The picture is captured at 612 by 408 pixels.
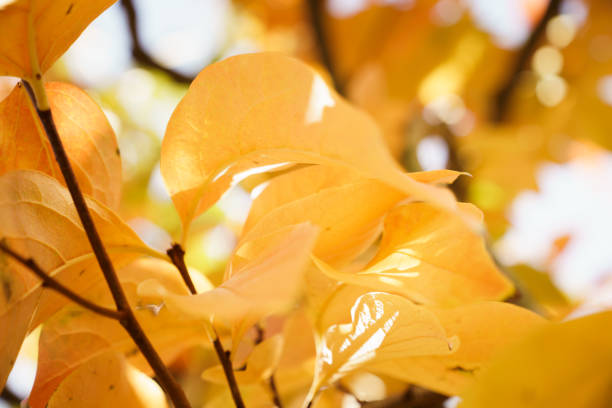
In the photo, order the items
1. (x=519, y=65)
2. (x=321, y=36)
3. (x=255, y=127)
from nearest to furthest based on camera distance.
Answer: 1. (x=255, y=127)
2. (x=321, y=36)
3. (x=519, y=65)

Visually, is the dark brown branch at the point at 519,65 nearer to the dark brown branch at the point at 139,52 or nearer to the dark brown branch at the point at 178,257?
the dark brown branch at the point at 139,52

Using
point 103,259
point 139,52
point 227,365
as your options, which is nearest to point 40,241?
point 103,259

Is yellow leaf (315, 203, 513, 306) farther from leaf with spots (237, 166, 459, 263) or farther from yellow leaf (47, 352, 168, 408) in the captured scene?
yellow leaf (47, 352, 168, 408)

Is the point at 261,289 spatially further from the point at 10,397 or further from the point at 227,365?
the point at 10,397

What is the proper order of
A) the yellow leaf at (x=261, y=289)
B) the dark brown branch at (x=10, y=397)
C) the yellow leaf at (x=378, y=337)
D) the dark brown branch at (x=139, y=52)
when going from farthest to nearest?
the dark brown branch at (x=139, y=52) < the dark brown branch at (x=10, y=397) < the yellow leaf at (x=378, y=337) < the yellow leaf at (x=261, y=289)

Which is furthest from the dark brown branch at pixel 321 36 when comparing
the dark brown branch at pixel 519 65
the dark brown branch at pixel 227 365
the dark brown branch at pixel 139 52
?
the dark brown branch at pixel 227 365

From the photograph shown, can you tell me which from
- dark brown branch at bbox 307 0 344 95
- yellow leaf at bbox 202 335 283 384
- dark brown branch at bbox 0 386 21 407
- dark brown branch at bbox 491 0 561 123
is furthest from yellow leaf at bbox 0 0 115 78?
dark brown branch at bbox 491 0 561 123
